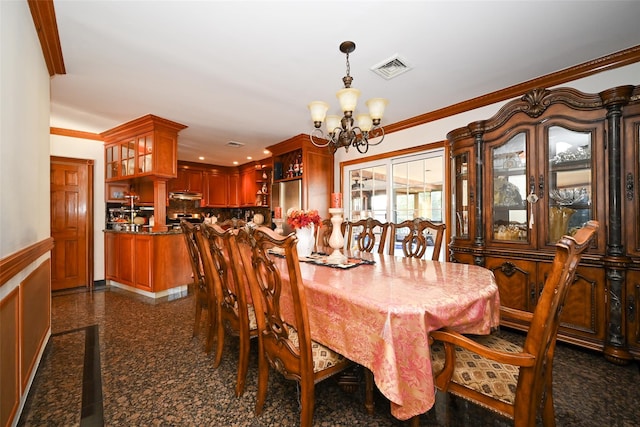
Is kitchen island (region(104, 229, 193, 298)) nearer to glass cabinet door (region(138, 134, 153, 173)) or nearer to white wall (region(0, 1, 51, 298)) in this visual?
glass cabinet door (region(138, 134, 153, 173))

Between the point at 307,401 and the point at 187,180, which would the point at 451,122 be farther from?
the point at 187,180

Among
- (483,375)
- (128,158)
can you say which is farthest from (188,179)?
(483,375)

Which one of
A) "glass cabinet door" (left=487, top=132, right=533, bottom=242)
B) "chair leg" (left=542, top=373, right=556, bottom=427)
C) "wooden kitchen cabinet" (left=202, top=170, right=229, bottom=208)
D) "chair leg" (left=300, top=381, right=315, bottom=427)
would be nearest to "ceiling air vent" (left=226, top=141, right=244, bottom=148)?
"wooden kitchen cabinet" (left=202, top=170, right=229, bottom=208)

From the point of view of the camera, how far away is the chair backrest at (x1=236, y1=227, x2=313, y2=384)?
1182mm

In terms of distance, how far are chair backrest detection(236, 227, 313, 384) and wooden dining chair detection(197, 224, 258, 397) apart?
20cm

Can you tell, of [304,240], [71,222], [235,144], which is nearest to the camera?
[304,240]

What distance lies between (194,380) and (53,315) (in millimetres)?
2506

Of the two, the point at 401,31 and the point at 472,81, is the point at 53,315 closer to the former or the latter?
the point at 401,31

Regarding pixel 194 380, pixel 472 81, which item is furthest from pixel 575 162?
pixel 194 380

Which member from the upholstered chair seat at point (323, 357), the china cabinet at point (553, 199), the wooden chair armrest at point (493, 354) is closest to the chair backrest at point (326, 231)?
the china cabinet at point (553, 199)

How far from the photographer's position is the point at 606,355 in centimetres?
213

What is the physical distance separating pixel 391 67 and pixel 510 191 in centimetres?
160

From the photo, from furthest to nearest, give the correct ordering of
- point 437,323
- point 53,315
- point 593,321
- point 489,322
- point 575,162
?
point 53,315 < point 575,162 < point 593,321 < point 489,322 < point 437,323

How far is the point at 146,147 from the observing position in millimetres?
3893
